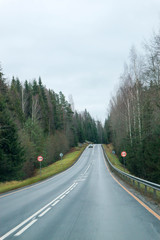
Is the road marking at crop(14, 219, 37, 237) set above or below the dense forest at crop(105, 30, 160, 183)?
below

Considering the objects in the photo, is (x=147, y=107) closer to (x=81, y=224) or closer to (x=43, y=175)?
(x=43, y=175)

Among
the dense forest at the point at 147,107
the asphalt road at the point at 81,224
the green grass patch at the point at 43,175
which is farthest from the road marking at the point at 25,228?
the dense forest at the point at 147,107

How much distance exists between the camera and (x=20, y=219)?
6785mm

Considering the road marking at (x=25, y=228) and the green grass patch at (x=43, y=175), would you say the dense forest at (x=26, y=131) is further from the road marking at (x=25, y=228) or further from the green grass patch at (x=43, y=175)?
the road marking at (x=25, y=228)

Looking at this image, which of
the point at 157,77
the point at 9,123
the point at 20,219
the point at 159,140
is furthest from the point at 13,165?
the point at 20,219

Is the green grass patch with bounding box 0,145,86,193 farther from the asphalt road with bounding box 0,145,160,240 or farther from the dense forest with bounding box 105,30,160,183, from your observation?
the dense forest with bounding box 105,30,160,183

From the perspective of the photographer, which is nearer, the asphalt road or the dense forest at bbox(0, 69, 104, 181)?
the asphalt road

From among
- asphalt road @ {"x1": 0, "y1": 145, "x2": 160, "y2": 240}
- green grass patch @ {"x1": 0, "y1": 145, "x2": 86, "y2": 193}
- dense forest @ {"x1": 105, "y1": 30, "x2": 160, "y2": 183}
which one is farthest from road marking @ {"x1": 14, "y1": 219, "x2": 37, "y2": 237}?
dense forest @ {"x1": 105, "y1": 30, "x2": 160, "y2": 183}

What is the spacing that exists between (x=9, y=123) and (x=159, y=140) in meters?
17.1

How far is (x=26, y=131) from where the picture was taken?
4516 cm

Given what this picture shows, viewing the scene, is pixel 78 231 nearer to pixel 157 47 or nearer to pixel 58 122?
pixel 157 47

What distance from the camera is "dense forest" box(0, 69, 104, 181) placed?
87.9 feet

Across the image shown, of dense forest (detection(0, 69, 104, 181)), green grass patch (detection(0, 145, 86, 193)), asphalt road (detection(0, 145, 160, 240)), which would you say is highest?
dense forest (detection(0, 69, 104, 181))

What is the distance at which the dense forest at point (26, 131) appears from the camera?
2678 cm
